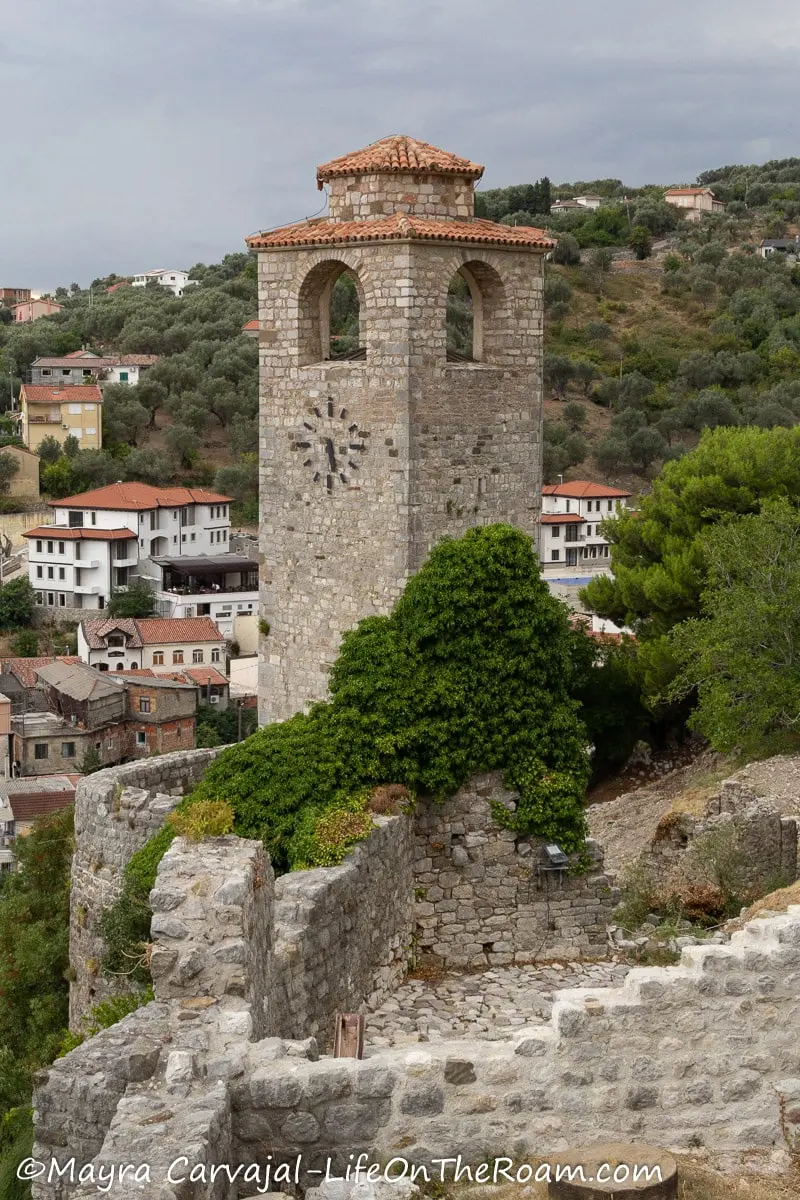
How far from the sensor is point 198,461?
69.4 meters

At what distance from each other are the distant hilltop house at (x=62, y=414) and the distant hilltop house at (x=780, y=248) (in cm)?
3528

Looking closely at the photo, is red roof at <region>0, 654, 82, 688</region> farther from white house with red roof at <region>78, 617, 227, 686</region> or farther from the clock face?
the clock face

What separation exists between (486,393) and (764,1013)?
8920 mm

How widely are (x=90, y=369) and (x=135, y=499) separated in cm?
2053

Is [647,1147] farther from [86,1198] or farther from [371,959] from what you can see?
[371,959]

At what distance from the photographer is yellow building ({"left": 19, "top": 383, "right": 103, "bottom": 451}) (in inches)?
2739

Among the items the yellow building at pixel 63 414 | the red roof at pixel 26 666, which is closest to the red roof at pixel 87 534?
the red roof at pixel 26 666

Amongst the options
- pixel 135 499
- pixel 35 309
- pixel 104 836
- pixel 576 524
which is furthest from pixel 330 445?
pixel 35 309

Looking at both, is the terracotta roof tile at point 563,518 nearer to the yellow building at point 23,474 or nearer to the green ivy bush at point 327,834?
the yellow building at point 23,474

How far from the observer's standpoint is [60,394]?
6925cm

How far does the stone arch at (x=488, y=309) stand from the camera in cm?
1423

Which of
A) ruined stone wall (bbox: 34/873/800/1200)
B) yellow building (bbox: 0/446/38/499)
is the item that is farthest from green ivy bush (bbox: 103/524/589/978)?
yellow building (bbox: 0/446/38/499)

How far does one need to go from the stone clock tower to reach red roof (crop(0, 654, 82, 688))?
3426 cm

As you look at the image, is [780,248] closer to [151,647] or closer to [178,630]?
[178,630]
